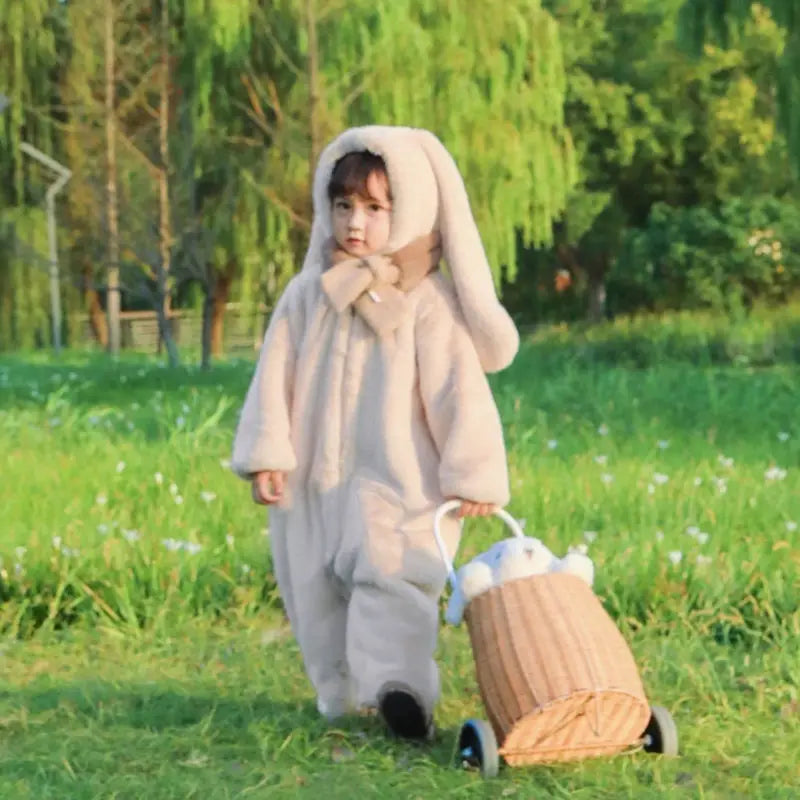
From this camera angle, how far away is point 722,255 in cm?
2756

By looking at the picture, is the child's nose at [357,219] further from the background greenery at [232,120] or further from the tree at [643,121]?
the tree at [643,121]

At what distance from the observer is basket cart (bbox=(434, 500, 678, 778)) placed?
124 inches

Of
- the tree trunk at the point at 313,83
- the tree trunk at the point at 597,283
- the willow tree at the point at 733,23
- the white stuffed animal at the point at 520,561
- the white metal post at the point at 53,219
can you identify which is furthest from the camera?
the tree trunk at the point at 597,283

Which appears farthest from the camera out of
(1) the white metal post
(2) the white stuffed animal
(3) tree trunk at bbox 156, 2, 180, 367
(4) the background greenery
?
(1) the white metal post

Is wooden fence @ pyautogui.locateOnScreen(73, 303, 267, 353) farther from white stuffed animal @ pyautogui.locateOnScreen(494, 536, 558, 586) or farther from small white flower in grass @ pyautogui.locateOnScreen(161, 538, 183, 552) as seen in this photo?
white stuffed animal @ pyautogui.locateOnScreen(494, 536, 558, 586)

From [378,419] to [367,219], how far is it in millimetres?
487

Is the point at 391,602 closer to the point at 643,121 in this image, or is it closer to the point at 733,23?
the point at 733,23

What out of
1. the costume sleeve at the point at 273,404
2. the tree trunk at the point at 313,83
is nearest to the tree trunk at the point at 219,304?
the tree trunk at the point at 313,83

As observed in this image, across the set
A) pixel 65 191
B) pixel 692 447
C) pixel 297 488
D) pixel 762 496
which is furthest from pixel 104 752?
pixel 65 191

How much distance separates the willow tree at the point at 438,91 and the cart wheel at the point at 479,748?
12.7 meters

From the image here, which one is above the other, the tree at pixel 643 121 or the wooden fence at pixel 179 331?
the tree at pixel 643 121

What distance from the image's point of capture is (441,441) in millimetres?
3609

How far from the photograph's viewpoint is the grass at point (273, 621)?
3377 mm

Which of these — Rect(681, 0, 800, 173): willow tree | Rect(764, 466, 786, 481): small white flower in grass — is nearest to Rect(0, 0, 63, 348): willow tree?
Rect(681, 0, 800, 173): willow tree
